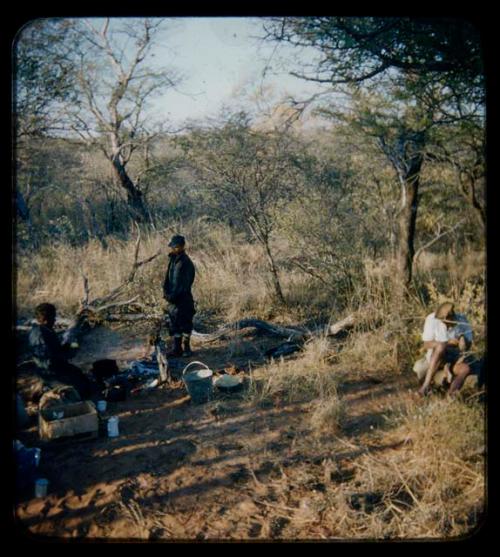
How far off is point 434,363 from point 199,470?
2.75 metres

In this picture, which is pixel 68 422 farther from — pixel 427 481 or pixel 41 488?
pixel 427 481

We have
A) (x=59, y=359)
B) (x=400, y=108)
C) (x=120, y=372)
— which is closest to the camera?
(x=59, y=359)

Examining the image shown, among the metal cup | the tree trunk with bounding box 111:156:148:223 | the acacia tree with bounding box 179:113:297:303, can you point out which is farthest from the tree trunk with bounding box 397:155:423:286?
the tree trunk with bounding box 111:156:148:223

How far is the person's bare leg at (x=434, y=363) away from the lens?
16.1ft

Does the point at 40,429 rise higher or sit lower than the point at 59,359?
lower

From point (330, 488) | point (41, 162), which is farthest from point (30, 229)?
point (330, 488)

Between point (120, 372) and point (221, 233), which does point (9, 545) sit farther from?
point (221, 233)

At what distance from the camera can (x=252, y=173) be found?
27.3 ft

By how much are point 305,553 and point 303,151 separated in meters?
6.98

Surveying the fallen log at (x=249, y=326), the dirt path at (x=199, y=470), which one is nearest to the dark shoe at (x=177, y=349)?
the fallen log at (x=249, y=326)

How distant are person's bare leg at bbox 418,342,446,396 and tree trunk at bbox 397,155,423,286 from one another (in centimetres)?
198

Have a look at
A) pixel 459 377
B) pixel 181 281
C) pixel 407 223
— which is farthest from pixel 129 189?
pixel 459 377

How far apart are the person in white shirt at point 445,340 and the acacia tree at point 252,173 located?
377 centimetres

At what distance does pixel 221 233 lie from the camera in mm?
10203
